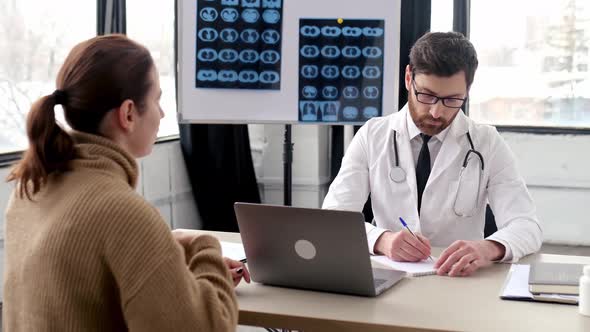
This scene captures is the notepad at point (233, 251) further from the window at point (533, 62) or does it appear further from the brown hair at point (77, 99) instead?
the window at point (533, 62)

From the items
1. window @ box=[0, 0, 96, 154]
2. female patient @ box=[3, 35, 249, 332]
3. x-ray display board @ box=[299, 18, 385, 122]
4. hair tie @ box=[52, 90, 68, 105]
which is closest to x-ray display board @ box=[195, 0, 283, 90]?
x-ray display board @ box=[299, 18, 385, 122]

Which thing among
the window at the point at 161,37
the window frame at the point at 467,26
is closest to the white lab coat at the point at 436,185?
the window at the point at 161,37

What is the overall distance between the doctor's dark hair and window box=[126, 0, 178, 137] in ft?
6.93

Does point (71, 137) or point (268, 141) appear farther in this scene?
point (268, 141)

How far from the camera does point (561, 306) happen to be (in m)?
1.65

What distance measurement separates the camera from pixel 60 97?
52.0 inches

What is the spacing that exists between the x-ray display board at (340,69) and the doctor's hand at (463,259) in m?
1.40

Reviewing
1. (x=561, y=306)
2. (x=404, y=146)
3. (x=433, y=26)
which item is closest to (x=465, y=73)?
(x=404, y=146)

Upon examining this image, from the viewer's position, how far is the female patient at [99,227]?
1.22 m

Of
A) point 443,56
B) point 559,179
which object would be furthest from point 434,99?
point 559,179

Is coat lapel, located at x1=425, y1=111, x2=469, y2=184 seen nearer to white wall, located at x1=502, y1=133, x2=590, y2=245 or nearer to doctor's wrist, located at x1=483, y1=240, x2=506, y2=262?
doctor's wrist, located at x1=483, y1=240, x2=506, y2=262

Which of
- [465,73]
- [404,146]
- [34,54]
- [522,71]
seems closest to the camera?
[465,73]

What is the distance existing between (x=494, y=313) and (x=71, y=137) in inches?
35.7

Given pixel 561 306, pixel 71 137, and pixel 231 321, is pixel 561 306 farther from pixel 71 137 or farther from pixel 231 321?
pixel 71 137
